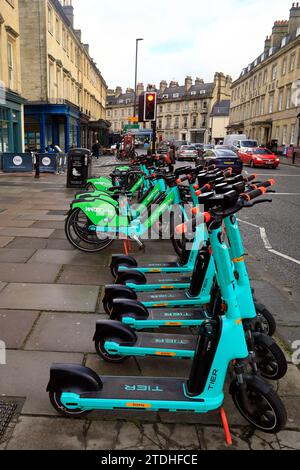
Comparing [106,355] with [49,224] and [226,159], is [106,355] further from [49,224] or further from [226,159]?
[226,159]

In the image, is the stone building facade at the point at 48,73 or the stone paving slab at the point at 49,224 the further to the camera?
the stone building facade at the point at 48,73

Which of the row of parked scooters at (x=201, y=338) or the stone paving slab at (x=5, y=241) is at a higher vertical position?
the row of parked scooters at (x=201, y=338)

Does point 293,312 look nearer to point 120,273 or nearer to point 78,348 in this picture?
point 120,273

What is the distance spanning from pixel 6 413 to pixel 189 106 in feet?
291

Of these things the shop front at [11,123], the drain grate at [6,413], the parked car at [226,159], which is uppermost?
the shop front at [11,123]

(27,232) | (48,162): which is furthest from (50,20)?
(27,232)

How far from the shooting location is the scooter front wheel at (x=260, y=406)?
2.17 meters

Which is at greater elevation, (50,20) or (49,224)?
(50,20)

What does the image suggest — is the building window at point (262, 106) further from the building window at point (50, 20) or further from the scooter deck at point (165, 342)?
the scooter deck at point (165, 342)

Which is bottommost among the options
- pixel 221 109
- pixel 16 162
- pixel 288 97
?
pixel 16 162

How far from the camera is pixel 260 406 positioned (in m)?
2.23

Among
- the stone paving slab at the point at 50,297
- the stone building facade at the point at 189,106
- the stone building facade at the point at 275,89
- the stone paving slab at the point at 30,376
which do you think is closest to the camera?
the stone paving slab at the point at 30,376

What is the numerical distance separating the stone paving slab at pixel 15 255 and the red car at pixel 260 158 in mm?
21801

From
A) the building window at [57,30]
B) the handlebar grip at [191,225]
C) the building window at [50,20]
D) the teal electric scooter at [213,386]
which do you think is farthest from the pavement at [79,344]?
the building window at [57,30]
